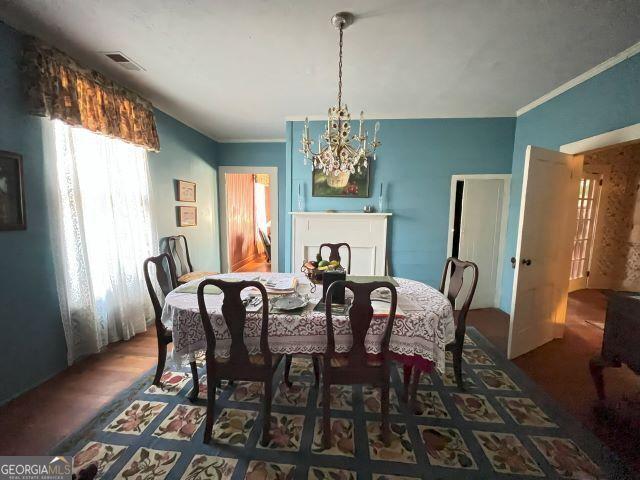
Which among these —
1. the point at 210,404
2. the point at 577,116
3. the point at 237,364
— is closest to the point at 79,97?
the point at 237,364

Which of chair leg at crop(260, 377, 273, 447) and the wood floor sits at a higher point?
chair leg at crop(260, 377, 273, 447)

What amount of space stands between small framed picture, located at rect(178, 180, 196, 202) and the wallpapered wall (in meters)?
6.30

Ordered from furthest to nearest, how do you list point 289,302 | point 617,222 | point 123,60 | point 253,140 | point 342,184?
point 253,140 < point 617,222 < point 342,184 < point 123,60 < point 289,302

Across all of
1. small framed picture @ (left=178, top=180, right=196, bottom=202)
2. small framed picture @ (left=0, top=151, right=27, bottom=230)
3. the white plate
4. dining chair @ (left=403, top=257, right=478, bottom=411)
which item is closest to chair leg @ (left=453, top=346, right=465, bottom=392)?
dining chair @ (left=403, top=257, right=478, bottom=411)

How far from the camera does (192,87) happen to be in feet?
8.71

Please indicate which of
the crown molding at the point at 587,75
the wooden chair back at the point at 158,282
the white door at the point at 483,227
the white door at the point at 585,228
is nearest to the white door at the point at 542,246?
the crown molding at the point at 587,75

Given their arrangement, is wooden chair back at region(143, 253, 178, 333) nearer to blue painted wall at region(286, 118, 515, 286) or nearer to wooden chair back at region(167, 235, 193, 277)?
wooden chair back at region(167, 235, 193, 277)

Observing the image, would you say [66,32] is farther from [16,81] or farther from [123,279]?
[123,279]

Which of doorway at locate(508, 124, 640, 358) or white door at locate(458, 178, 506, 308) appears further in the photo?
white door at locate(458, 178, 506, 308)

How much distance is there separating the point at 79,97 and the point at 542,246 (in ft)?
13.6

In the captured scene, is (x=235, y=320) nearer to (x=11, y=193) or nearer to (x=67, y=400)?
(x=67, y=400)

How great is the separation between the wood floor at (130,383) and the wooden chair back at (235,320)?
1.10 meters

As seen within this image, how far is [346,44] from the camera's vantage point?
1.93m

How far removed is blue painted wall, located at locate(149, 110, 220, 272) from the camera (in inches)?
127
